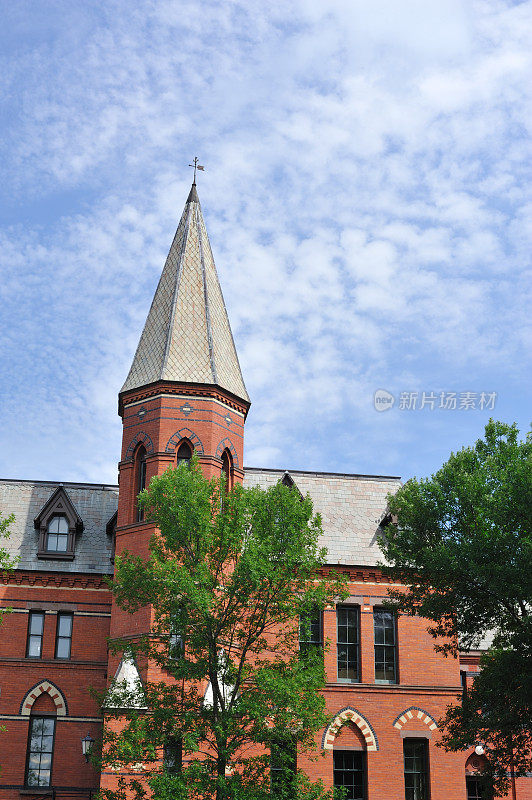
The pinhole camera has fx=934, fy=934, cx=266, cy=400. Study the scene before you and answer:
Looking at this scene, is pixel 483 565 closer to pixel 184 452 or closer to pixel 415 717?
pixel 415 717

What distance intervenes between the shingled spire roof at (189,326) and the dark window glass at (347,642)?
337 inches

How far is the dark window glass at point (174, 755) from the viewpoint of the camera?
73.0 feet

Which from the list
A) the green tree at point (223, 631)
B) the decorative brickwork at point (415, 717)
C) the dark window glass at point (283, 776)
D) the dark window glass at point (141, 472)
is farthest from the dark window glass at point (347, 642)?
the dark window glass at point (283, 776)

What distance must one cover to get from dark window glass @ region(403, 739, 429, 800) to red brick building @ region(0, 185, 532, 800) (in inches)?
1.4

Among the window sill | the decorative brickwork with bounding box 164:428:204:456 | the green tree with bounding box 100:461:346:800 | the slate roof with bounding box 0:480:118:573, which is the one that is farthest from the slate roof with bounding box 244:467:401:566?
the green tree with bounding box 100:461:346:800

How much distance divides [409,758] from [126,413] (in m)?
15.4

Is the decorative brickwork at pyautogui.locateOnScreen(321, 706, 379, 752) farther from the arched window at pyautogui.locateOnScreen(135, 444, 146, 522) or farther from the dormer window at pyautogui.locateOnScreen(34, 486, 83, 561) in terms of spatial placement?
the dormer window at pyautogui.locateOnScreen(34, 486, 83, 561)

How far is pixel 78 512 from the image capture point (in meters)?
35.6

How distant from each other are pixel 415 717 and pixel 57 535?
46.7 feet

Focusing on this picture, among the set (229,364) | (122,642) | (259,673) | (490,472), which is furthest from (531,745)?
(229,364)

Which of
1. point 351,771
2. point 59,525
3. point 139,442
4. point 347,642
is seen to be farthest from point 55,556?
point 351,771

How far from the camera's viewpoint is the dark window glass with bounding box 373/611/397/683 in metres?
32.8

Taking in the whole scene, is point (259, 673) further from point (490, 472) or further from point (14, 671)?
point (14, 671)

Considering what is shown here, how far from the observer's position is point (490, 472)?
26281 mm
